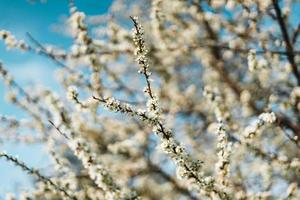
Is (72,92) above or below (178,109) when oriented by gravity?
below

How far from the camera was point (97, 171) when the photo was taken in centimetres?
462

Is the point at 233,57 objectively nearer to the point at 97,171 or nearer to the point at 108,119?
the point at 108,119

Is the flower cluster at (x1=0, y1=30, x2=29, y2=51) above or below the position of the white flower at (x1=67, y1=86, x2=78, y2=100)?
above

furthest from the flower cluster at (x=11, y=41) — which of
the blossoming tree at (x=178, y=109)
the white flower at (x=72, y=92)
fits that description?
the white flower at (x=72, y=92)

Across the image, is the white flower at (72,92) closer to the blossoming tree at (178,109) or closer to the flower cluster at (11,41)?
the blossoming tree at (178,109)

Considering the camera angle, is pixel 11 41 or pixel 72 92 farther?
pixel 11 41

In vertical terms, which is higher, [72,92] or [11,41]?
[11,41]

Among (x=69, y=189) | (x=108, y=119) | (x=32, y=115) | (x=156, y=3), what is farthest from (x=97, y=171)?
(x=108, y=119)

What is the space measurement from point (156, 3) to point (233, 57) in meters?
4.89

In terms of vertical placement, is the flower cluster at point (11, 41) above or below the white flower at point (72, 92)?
above

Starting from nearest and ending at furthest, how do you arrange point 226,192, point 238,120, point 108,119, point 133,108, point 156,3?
point 133,108 < point 226,192 < point 156,3 < point 238,120 < point 108,119

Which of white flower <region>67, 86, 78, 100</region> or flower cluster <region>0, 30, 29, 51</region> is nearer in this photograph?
white flower <region>67, 86, 78, 100</region>

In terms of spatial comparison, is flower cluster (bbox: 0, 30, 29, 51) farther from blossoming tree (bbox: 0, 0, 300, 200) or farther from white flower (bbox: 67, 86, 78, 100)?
white flower (bbox: 67, 86, 78, 100)

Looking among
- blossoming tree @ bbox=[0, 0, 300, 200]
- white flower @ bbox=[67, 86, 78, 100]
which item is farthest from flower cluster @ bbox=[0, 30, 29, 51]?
white flower @ bbox=[67, 86, 78, 100]
